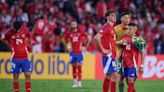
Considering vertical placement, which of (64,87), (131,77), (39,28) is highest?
(39,28)

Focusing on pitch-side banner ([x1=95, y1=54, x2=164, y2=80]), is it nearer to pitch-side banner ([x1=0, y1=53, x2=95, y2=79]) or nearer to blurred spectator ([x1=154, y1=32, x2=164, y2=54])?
pitch-side banner ([x1=0, y1=53, x2=95, y2=79])

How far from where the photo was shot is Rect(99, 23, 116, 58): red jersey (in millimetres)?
17375

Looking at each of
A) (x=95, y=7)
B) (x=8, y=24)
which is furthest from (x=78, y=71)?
(x=95, y=7)

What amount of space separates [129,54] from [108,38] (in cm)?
72

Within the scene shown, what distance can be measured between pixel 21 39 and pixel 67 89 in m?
3.98

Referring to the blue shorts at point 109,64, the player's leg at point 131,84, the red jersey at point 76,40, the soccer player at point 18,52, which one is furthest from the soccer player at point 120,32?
the red jersey at point 76,40

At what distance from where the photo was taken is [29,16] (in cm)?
3197

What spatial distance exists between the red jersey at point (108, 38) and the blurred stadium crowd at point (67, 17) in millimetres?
10807

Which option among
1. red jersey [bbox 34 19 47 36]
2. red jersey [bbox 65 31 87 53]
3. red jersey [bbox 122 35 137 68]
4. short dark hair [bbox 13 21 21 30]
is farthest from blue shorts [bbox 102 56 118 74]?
red jersey [bbox 34 19 47 36]

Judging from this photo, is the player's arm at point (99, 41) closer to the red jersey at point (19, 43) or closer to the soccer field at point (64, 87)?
the red jersey at point (19, 43)

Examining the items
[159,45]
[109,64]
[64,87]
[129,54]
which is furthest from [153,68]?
[109,64]

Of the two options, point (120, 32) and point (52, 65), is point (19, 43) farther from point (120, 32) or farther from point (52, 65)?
point (52, 65)

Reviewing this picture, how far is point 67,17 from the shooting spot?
1299 inches

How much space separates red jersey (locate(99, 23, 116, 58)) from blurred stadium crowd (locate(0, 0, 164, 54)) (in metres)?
10.8
